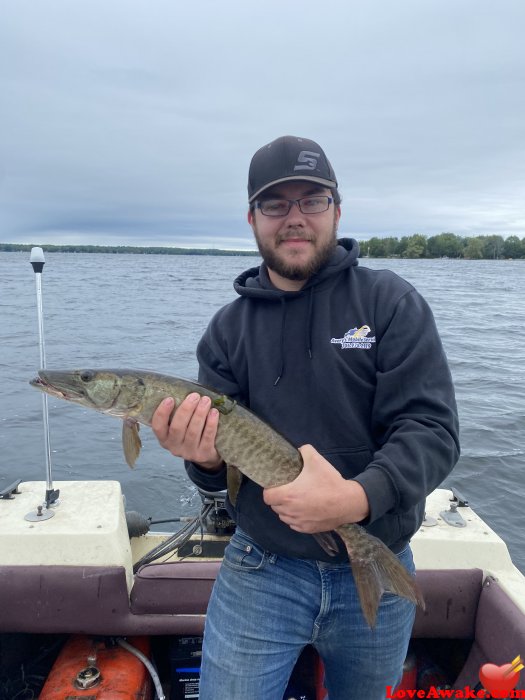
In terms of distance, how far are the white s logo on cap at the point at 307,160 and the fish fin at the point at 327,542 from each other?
58.3 inches

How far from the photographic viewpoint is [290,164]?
2455 millimetres

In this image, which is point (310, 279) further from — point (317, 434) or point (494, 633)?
point (494, 633)

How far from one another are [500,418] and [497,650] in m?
9.36

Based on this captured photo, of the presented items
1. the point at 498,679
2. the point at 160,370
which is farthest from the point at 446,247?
the point at 498,679

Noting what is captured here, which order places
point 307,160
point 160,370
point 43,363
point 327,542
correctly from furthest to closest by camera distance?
point 160,370
point 43,363
point 307,160
point 327,542

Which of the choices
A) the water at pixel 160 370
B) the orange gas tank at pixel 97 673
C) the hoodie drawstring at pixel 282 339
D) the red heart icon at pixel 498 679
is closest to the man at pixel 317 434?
the hoodie drawstring at pixel 282 339

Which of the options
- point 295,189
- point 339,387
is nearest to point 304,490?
point 339,387

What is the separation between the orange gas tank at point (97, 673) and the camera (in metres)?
2.96

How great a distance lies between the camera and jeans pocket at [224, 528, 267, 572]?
240cm

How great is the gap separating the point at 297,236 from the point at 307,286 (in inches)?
8.6

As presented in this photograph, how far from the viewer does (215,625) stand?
2.39m

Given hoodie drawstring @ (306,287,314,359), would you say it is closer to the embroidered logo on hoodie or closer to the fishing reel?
the embroidered logo on hoodie

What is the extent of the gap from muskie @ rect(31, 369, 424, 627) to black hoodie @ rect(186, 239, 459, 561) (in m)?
0.09

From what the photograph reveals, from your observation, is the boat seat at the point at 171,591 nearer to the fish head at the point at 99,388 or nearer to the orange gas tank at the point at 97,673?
the orange gas tank at the point at 97,673
